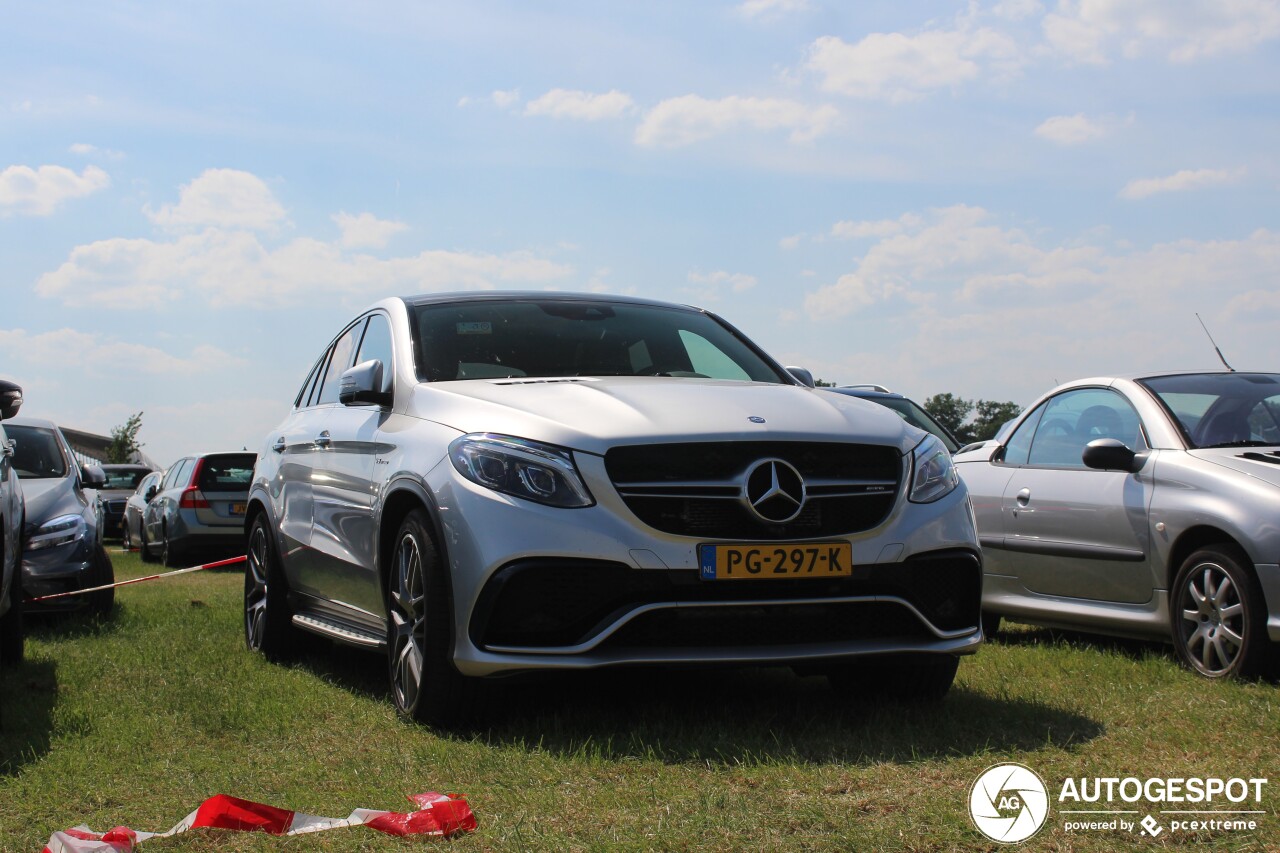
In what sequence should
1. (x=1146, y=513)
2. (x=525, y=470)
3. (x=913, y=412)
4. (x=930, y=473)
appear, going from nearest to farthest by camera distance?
(x=525, y=470)
(x=930, y=473)
(x=1146, y=513)
(x=913, y=412)

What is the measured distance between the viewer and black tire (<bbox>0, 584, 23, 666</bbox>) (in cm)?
787

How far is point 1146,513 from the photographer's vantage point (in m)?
7.15

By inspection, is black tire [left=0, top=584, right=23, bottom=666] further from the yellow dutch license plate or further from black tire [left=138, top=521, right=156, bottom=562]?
black tire [left=138, top=521, right=156, bottom=562]

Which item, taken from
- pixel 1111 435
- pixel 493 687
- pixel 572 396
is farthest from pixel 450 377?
pixel 1111 435

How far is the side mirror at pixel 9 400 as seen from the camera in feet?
25.6

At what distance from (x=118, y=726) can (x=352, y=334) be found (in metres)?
2.55

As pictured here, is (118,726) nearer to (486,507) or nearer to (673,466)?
(486,507)

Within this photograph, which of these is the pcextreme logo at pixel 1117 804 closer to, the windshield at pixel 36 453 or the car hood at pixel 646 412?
the car hood at pixel 646 412

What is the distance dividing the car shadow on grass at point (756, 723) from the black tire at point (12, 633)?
3.14 m

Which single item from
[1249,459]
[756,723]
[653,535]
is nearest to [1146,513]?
[1249,459]

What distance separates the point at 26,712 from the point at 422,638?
1.98m

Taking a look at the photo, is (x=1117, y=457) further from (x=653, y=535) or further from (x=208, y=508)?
(x=208, y=508)

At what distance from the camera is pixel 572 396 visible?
5566mm
